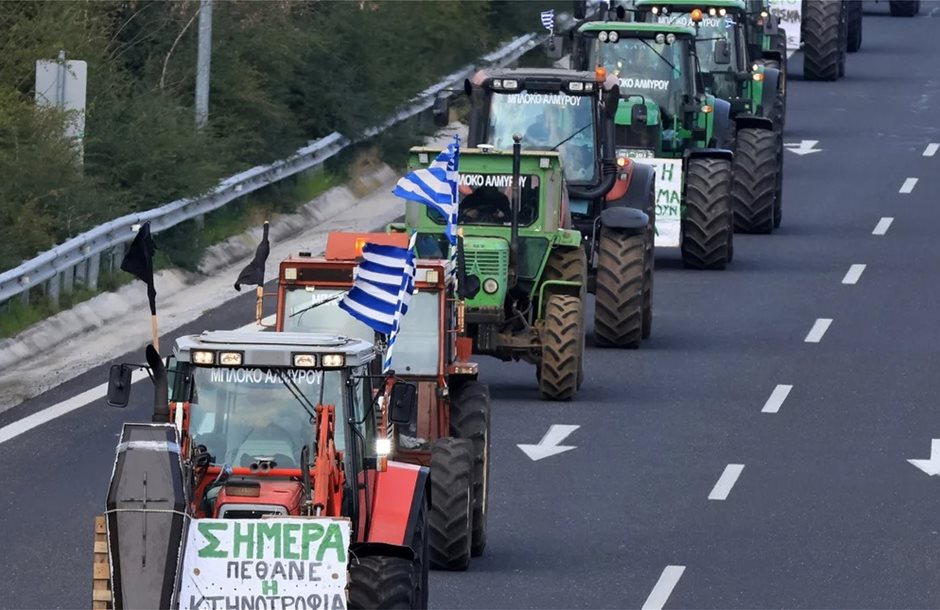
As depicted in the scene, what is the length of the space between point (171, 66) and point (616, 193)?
7481mm

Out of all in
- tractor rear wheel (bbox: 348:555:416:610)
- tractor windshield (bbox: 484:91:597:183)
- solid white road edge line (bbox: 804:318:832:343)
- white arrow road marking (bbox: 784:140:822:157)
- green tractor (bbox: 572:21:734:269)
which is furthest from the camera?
white arrow road marking (bbox: 784:140:822:157)

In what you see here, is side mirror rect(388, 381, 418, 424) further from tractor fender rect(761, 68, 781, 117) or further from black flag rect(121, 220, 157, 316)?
tractor fender rect(761, 68, 781, 117)

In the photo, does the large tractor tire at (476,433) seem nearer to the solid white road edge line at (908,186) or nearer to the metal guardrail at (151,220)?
the metal guardrail at (151,220)

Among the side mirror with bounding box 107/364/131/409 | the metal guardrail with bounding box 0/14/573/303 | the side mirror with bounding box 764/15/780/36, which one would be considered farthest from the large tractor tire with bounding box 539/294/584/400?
the side mirror with bounding box 764/15/780/36

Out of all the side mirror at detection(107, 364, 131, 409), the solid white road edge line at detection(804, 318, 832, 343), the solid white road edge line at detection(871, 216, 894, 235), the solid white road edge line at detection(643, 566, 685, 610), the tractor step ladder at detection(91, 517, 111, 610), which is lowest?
the solid white road edge line at detection(643, 566, 685, 610)

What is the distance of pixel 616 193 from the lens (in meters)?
27.4

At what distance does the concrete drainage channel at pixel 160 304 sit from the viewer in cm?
2384

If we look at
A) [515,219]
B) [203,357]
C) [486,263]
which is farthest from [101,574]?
[515,219]

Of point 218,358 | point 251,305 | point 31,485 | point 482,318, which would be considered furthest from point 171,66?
point 218,358

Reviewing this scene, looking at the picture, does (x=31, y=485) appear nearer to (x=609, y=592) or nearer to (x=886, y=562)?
(x=609, y=592)

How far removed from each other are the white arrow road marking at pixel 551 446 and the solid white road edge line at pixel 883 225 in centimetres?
1275

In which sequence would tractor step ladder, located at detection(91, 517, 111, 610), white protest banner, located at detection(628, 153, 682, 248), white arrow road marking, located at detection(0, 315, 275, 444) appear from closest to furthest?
tractor step ladder, located at detection(91, 517, 111, 610) → white arrow road marking, located at detection(0, 315, 275, 444) → white protest banner, located at detection(628, 153, 682, 248)

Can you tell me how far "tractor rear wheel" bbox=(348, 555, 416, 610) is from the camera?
13453 mm

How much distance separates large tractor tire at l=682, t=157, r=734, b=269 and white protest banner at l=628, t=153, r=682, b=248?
0.21 m
